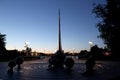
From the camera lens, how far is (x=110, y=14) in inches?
864

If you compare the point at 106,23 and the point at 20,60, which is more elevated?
the point at 106,23

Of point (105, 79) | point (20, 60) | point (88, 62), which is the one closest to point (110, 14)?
point (105, 79)

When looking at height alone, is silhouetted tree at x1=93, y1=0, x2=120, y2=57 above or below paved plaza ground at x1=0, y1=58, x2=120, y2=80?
above

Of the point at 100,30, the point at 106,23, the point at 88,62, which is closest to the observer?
the point at 106,23

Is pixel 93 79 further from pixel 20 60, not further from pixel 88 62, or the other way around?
pixel 20 60

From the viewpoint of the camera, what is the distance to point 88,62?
3095 centimetres

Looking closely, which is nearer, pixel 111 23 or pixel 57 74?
pixel 111 23

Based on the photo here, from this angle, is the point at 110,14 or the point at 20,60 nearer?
the point at 110,14

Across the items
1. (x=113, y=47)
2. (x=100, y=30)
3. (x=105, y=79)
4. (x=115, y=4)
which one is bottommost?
(x=105, y=79)

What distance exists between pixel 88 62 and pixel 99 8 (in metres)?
8.47

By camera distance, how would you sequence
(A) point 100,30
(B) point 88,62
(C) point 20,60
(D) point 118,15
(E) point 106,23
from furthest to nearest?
1. (C) point 20,60
2. (B) point 88,62
3. (A) point 100,30
4. (E) point 106,23
5. (D) point 118,15

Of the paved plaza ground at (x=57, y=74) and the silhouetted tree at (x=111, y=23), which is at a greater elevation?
the silhouetted tree at (x=111, y=23)

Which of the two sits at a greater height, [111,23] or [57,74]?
[111,23]

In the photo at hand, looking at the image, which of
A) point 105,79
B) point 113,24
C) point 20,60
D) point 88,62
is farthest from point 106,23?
point 20,60
